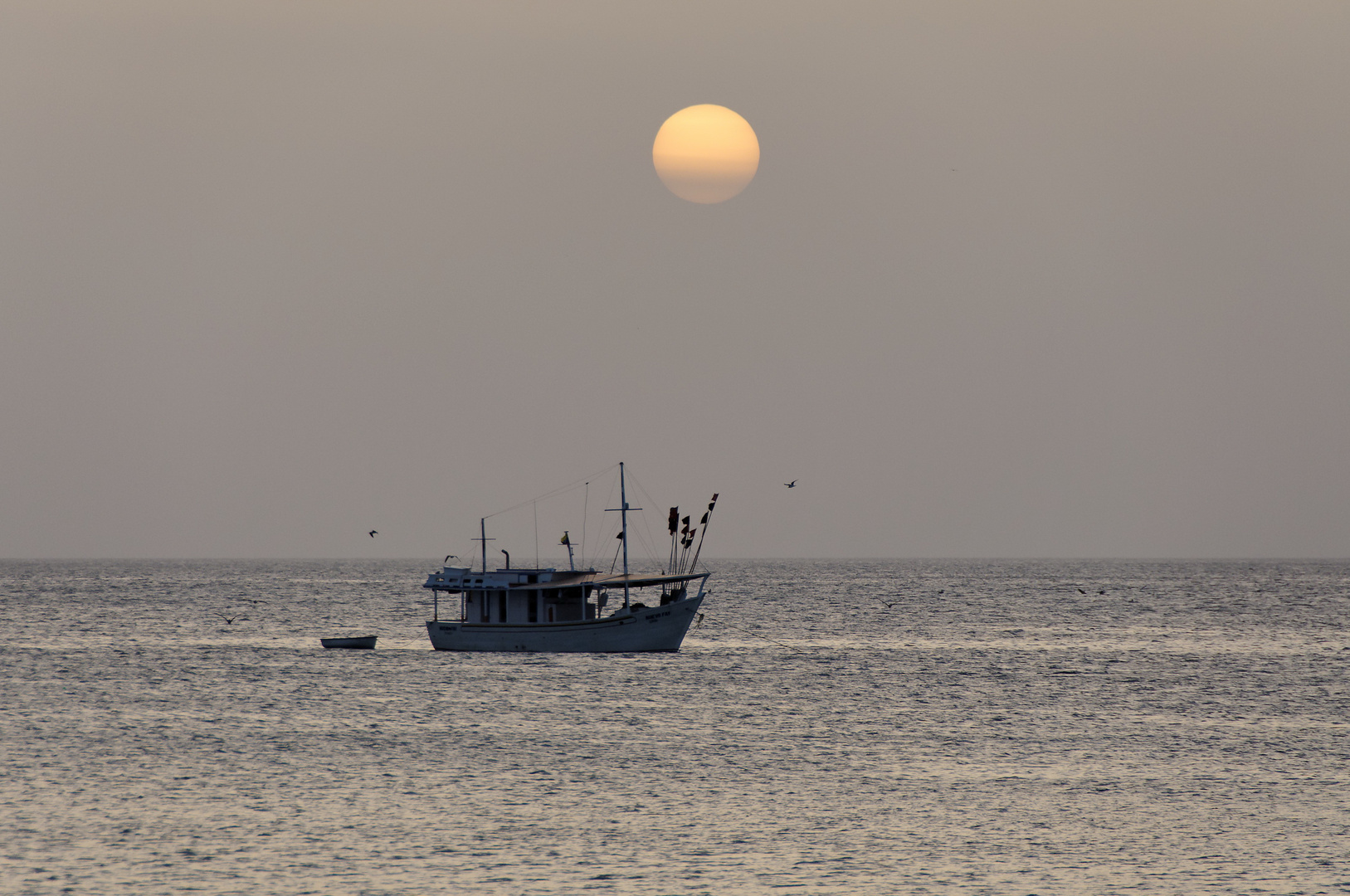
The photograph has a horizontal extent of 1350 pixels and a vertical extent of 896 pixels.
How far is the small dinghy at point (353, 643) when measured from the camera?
102438mm

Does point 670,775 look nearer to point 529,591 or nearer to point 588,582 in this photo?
point 588,582

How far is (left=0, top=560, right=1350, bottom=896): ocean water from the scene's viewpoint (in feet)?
111

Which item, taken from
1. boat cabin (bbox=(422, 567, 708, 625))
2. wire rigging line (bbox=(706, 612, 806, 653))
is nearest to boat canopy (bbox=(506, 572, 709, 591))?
boat cabin (bbox=(422, 567, 708, 625))

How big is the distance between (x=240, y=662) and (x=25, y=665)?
13.5 m

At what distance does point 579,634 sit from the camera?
8700 centimetres

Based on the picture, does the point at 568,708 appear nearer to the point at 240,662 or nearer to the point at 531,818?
the point at 531,818

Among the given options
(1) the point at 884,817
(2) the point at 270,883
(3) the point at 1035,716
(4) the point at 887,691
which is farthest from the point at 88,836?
(4) the point at 887,691


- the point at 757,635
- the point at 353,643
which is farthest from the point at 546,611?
the point at 757,635

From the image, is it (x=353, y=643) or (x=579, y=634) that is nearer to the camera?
(x=579, y=634)

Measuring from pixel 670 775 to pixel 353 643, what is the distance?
61122 millimetres

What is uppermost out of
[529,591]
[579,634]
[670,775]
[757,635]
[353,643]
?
[529,591]

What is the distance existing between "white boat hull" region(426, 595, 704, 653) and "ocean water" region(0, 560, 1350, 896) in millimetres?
1423

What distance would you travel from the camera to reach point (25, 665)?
90.6 m

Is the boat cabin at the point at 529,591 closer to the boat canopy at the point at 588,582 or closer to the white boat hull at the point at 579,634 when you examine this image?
the boat canopy at the point at 588,582
